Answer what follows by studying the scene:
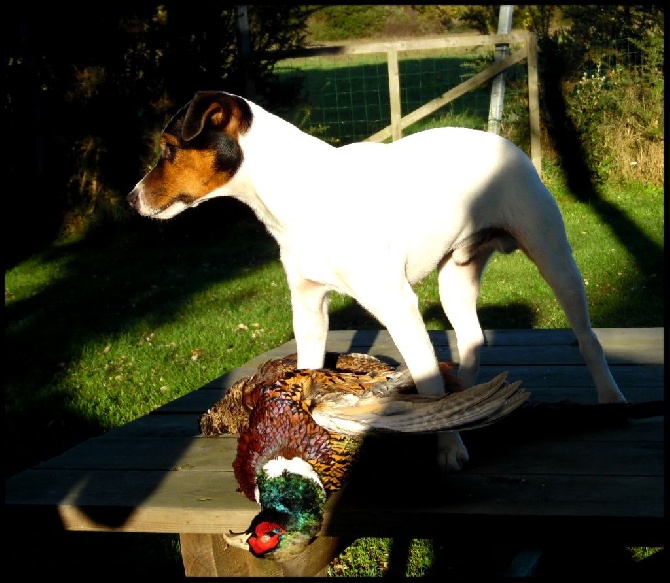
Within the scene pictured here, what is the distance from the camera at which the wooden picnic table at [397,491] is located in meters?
2.44

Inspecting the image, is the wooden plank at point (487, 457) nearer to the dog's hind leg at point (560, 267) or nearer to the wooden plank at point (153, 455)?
the wooden plank at point (153, 455)

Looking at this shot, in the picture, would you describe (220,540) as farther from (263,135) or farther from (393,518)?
(263,135)

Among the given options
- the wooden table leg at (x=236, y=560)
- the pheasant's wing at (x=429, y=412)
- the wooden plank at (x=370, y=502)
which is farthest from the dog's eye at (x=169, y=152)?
the wooden table leg at (x=236, y=560)

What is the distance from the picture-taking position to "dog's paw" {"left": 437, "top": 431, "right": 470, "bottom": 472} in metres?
2.77

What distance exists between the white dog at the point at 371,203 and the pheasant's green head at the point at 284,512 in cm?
47

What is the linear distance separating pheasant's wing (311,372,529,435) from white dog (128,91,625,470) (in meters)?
0.17

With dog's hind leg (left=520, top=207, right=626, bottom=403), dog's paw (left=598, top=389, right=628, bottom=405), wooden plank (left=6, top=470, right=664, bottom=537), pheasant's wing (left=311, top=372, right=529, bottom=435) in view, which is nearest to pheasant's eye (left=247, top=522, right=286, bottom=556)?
wooden plank (left=6, top=470, right=664, bottom=537)

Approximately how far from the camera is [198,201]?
9.68ft

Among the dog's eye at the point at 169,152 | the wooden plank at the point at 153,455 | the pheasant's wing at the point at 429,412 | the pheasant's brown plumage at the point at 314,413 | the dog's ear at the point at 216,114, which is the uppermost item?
the dog's ear at the point at 216,114

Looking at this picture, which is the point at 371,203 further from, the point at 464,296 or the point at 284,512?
the point at 284,512

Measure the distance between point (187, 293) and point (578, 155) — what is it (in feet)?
17.6

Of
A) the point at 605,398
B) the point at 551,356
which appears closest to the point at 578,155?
the point at 551,356

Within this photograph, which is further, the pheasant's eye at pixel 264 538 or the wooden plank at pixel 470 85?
the wooden plank at pixel 470 85

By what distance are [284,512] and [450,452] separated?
59 cm
